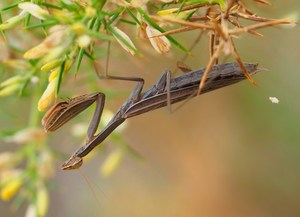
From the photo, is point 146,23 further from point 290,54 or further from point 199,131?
point 199,131

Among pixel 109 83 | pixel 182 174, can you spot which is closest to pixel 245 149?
pixel 182 174

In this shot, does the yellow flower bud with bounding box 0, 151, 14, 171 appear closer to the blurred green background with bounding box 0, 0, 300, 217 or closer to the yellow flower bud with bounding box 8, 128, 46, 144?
the yellow flower bud with bounding box 8, 128, 46, 144

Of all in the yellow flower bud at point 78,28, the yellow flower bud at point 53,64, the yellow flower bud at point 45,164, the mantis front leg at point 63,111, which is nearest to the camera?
the yellow flower bud at point 78,28

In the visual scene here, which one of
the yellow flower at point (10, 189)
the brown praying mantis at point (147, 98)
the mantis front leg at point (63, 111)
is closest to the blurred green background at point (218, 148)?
the yellow flower at point (10, 189)

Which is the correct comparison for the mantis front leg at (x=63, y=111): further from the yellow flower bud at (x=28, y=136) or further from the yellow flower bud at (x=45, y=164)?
the yellow flower bud at (x=45, y=164)

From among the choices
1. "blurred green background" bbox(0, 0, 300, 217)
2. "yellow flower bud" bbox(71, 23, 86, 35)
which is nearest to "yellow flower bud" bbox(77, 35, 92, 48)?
"yellow flower bud" bbox(71, 23, 86, 35)
